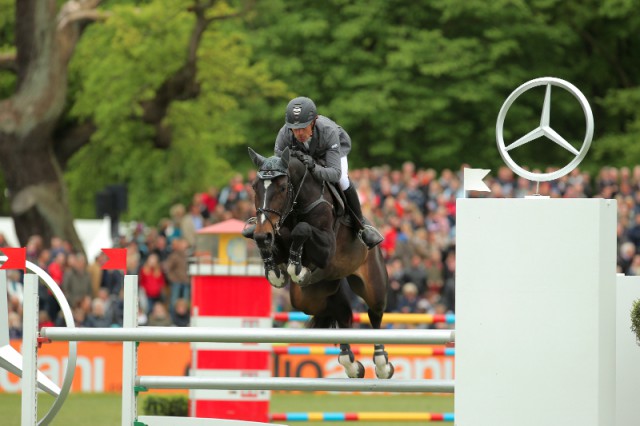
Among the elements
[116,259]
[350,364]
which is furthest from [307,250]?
[116,259]

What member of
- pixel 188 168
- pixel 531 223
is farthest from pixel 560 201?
pixel 188 168

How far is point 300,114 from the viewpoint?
903 cm

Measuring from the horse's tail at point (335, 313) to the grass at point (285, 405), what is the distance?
9.75 ft

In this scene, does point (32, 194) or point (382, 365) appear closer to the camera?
point (382, 365)

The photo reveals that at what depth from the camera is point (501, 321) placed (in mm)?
6281

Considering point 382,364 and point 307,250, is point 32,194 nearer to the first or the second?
point 382,364

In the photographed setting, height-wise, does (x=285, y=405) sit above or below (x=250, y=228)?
below

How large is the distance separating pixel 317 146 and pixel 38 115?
45.9 feet

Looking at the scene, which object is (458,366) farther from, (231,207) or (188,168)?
(188,168)

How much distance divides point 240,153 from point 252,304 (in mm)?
20268

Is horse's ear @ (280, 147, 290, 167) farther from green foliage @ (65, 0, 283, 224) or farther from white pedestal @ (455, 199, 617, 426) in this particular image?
green foliage @ (65, 0, 283, 224)

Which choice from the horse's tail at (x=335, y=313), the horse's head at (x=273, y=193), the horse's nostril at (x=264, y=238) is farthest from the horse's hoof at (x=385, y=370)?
the horse's nostril at (x=264, y=238)

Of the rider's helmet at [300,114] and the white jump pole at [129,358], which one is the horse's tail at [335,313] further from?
the white jump pole at [129,358]

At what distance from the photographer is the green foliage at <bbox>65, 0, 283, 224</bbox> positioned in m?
24.9
